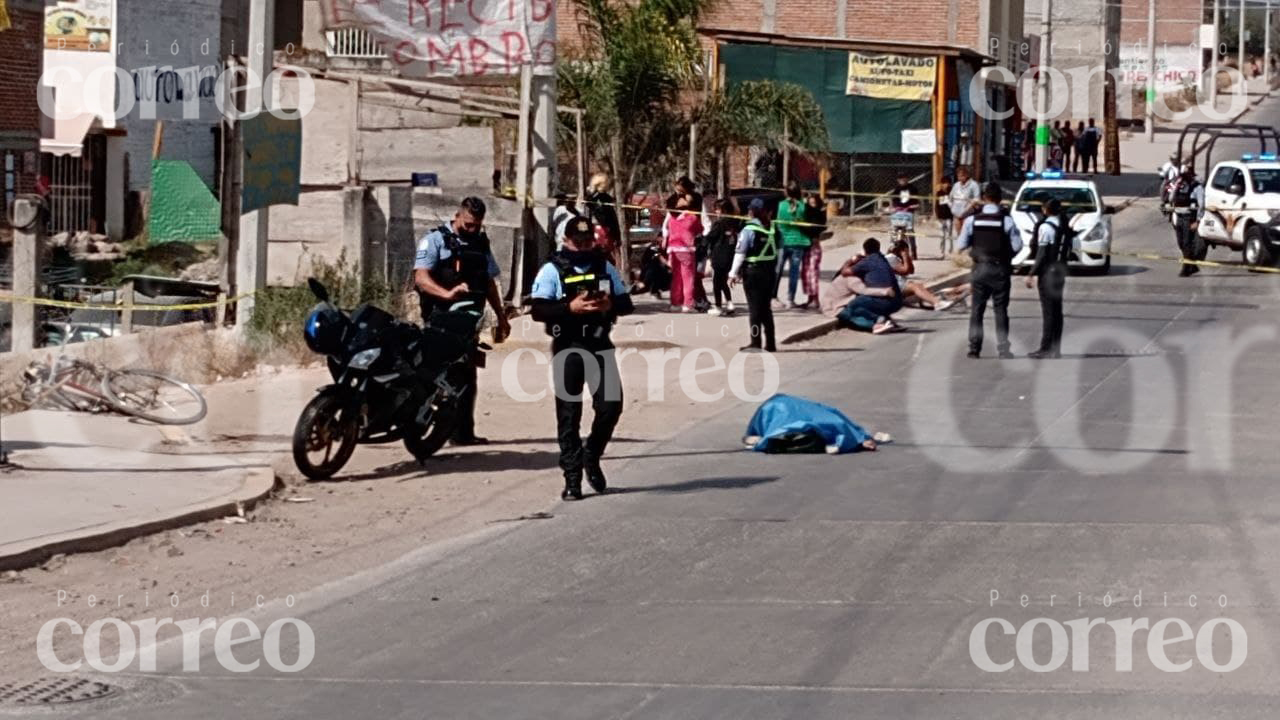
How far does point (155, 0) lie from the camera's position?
40812 millimetres

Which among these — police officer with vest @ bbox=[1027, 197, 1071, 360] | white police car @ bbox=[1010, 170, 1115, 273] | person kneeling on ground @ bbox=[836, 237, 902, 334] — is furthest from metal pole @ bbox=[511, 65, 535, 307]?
white police car @ bbox=[1010, 170, 1115, 273]

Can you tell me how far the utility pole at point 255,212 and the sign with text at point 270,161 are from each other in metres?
0.13

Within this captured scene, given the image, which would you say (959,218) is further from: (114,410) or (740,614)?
(740,614)

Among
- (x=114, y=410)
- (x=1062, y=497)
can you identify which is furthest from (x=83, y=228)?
(x=1062, y=497)

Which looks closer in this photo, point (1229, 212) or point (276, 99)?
point (276, 99)

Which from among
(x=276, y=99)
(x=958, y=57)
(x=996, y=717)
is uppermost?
(x=958, y=57)

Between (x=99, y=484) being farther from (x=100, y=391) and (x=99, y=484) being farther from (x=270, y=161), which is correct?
(x=270, y=161)

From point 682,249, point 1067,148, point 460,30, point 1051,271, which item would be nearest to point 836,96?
point 1067,148

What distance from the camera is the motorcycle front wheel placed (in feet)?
41.3

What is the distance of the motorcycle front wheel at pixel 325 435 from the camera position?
41.3 feet

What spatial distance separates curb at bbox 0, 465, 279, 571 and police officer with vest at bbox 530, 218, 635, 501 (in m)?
2.01

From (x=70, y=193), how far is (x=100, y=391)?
84.6 ft

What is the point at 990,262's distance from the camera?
68.2 ft

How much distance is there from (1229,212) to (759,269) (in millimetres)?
15065
